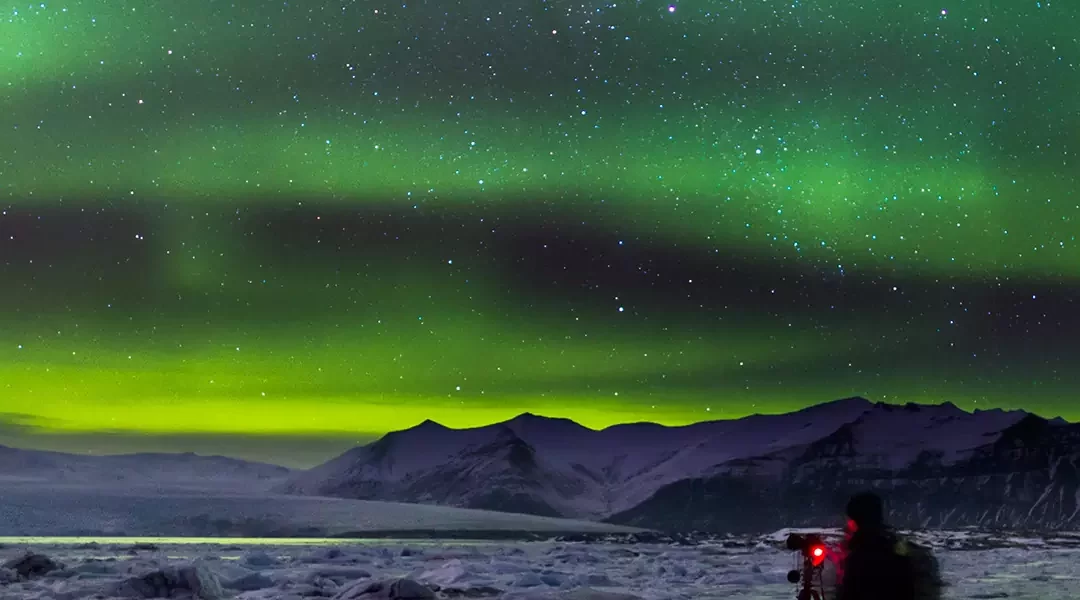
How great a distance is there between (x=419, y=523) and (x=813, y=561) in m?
127

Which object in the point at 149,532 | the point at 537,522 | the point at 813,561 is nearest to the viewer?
the point at 813,561

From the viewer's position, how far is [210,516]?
107688mm

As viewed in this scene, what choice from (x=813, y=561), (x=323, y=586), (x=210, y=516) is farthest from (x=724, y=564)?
(x=210, y=516)

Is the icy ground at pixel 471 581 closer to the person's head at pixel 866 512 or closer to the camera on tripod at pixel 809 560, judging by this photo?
the camera on tripod at pixel 809 560

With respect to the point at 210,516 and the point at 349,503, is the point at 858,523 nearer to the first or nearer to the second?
the point at 210,516

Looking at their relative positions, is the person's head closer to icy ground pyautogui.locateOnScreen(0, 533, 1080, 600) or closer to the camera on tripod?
the camera on tripod

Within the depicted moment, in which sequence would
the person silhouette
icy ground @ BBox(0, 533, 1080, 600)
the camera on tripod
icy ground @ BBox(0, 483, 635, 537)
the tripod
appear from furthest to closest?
1. icy ground @ BBox(0, 483, 635, 537)
2. icy ground @ BBox(0, 533, 1080, 600)
3. the tripod
4. the camera on tripod
5. the person silhouette

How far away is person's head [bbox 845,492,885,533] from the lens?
5.72 metres

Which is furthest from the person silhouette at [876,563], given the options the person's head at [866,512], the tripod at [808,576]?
the tripod at [808,576]

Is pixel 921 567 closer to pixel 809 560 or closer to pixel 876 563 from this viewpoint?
pixel 876 563

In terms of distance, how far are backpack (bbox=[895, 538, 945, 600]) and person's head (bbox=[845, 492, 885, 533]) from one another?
15cm

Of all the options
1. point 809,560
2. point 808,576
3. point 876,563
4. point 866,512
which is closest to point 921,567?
point 876,563

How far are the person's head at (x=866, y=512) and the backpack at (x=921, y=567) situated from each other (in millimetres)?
154

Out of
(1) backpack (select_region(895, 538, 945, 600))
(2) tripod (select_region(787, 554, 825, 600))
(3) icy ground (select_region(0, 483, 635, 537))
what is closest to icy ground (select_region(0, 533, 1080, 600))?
(2) tripod (select_region(787, 554, 825, 600))
